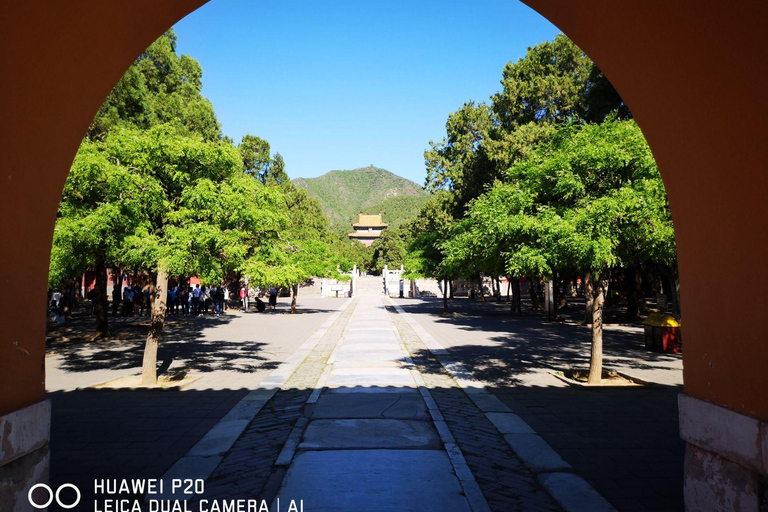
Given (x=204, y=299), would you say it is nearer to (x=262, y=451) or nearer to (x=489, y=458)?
(x=262, y=451)

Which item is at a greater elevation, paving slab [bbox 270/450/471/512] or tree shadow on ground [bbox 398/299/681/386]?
paving slab [bbox 270/450/471/512]

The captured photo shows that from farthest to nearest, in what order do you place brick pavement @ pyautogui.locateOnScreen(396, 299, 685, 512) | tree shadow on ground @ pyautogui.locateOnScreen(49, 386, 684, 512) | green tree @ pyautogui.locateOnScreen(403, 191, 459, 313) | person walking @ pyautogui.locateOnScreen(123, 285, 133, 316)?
1. green tree @ pyautogui.locateOnScreen(403, 191, 459, 313)
2. person walking @ pyautogui.locateOnScreen(123, 285, 133, 316)
3. brick pavement @ pyautogui.locateOnScreen(396, 299, 685, 512)
4. tree shadow on ground @ pyautogui.locateOnScreen(49, 386, 684, 512)

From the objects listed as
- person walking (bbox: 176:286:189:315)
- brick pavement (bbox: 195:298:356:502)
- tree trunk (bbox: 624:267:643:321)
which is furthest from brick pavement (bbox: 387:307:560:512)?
person walking (bbox: 176:286:189:315)

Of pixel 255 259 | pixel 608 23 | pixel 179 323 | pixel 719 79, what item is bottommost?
pixel 179 323

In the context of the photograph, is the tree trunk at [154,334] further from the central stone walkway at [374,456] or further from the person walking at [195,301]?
the person walking at [195,301]

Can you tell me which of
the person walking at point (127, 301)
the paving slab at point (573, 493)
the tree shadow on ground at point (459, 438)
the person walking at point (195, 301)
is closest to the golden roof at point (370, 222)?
the person walking at point (195, 301)

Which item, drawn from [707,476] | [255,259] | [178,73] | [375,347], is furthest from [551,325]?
[178,73]

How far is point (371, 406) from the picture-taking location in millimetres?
7043

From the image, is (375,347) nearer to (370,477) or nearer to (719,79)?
(370,477)

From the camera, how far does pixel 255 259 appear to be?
9.79 metres

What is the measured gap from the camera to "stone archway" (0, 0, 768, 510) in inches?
104

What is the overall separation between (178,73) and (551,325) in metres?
19.8

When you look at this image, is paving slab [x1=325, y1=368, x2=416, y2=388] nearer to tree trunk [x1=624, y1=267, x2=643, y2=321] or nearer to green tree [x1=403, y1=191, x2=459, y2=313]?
green tree [x1=403, y1=191, x2=459, y2=313]

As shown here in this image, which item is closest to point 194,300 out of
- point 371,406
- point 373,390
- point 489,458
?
point 373,390
